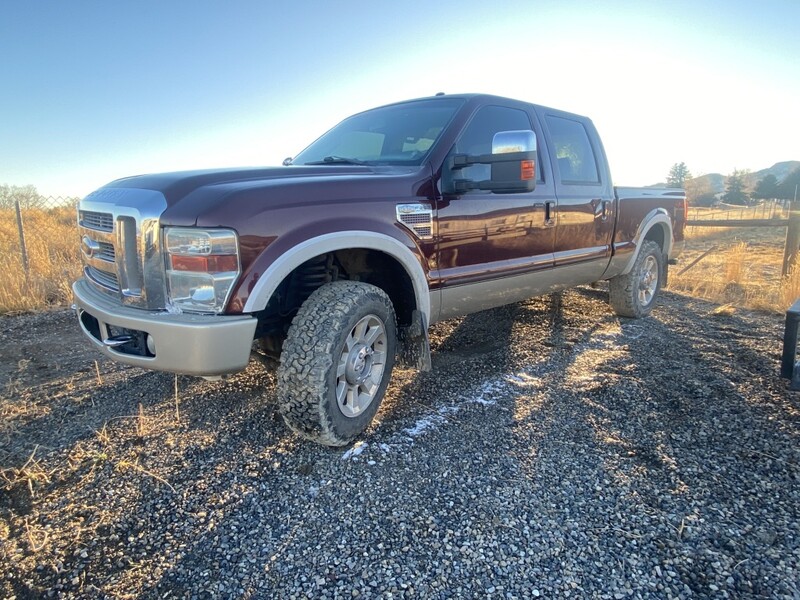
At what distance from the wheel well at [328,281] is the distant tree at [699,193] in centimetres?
4906

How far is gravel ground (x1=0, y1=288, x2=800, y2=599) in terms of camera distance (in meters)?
1.75

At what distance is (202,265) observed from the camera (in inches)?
85.4

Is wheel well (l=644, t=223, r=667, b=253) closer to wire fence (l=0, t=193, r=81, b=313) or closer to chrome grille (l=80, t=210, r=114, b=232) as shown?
chrome grille (l=80, t=210, r=114, b=232)

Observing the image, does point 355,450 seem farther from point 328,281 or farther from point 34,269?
point 34,269

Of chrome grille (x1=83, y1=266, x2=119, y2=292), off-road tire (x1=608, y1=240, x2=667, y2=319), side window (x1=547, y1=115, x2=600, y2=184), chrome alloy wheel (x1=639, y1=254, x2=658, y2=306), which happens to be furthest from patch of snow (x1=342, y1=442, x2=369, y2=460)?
Answer: chrome alloy wheel (x1=639, y1=254, x2=658, y2=306)

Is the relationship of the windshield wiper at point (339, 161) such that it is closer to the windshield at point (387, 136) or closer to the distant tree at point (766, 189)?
the windshield at point (387, 136)

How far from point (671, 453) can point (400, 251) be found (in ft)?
5.81

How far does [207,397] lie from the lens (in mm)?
3260

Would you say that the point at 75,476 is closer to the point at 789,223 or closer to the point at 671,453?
the point at 671,453

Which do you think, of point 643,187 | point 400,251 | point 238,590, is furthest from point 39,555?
point 643,187

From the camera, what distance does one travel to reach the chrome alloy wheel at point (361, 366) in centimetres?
263

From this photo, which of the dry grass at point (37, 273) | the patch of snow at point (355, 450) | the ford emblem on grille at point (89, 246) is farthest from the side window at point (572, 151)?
the dry grass at point (37, 273)

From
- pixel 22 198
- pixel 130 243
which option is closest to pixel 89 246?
pixel 130 243

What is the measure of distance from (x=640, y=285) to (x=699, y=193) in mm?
55270
